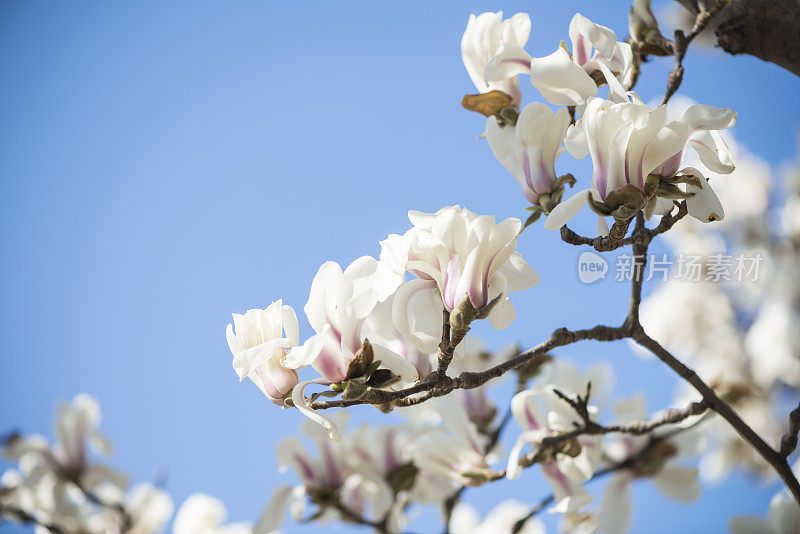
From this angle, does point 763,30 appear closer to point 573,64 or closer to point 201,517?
point 573,64

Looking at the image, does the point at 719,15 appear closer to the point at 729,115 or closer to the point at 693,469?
the point at 729,115

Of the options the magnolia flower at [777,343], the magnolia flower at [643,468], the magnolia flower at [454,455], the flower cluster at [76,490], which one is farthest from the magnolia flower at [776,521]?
the magnolia flower at [777,343]

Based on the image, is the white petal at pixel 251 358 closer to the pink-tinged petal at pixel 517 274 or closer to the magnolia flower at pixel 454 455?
the pink-tinged petal at pixel 517 274

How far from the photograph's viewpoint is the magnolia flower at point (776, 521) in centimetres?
66

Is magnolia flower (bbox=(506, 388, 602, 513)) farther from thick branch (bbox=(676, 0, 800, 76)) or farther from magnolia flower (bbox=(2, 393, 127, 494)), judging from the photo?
magnolia flower (bbox=(2, 393, 127, 494))

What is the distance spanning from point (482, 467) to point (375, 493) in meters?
0.20

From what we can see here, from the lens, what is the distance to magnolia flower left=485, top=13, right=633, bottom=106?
0.48 meters

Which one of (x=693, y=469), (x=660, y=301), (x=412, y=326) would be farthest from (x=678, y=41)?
(x=660, y=301)

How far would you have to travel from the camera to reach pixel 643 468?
772 mm

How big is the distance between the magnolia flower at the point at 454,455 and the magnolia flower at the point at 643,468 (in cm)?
19

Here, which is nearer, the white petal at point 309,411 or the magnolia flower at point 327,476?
the white petal at point 309,411

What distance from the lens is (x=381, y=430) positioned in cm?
83

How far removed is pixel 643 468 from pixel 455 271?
49cm

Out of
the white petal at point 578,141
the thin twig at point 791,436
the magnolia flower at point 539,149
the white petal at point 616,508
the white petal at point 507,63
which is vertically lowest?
the white petal at point 616,508
